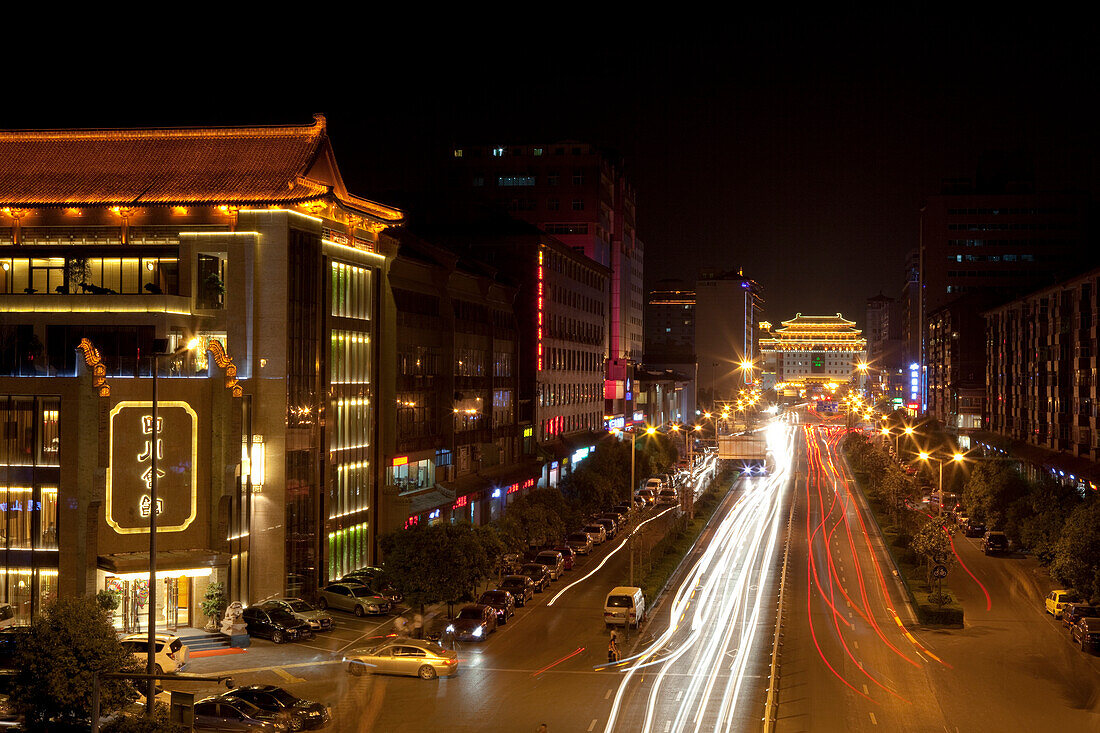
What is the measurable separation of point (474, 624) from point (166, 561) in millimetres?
12416

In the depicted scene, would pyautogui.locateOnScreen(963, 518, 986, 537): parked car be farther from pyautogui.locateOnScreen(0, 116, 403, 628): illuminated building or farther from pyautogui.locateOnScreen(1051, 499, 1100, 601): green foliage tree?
pyautogui.locateOnScreen(0, 116, 403, 628): illuminated building

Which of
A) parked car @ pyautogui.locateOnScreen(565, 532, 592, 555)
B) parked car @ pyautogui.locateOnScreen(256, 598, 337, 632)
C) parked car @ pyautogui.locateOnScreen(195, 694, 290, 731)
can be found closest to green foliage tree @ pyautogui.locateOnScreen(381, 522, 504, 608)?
parked car @ pyautogui.locateOnScreen(256, 598, 337, 632)

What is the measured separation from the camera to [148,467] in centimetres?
4444

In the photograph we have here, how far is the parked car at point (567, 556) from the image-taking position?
6262 centimetres

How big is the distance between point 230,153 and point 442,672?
2643 centimetres

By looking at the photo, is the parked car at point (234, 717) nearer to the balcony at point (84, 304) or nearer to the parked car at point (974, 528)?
the balcony at point (84, 304)

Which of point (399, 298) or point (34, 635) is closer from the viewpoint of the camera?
point (34, 635)

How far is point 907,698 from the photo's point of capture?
35812 millimetres

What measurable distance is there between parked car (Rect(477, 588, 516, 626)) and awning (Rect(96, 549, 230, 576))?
11.2m

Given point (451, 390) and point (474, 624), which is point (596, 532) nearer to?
point (451, 390)

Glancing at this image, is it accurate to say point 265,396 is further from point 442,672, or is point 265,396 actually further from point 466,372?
point 466,372

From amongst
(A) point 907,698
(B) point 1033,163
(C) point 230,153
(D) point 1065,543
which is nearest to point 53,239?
(C) point 230,153

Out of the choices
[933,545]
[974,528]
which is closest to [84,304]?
[933,545]

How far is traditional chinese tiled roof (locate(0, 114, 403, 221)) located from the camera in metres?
Answer: 49.3
